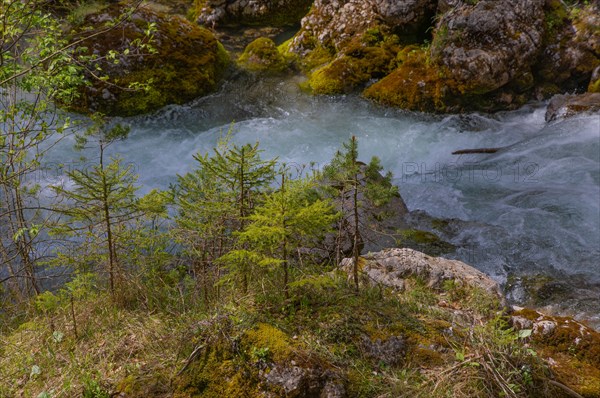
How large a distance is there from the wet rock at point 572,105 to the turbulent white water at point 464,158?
0.78 feet

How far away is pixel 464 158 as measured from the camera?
9492mm

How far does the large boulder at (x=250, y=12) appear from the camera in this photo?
612 inches

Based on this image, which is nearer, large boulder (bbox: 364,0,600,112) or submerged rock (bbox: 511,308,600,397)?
submerged rock (bbox: 511,308,600,397)

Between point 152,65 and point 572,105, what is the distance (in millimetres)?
9385

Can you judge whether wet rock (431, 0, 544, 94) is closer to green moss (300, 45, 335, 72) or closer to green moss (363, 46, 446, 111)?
green moss (363, 46, 446, 111)

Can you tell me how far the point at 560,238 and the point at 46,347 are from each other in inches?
273

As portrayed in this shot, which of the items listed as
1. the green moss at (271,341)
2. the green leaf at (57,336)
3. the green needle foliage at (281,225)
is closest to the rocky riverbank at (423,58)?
the green leaf at (57,336)

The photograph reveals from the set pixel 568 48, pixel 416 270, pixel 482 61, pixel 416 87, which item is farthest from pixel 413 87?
pixel 416 270

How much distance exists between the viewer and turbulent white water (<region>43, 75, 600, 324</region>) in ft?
22.8

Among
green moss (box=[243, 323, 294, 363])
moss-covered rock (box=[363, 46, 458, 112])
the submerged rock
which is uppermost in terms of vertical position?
moss-covered rock (box=[363, 46, 458, 112])

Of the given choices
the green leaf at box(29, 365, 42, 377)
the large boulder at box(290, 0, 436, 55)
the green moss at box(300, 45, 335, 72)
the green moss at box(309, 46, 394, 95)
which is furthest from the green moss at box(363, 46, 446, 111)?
the green leaf at box(29, 365, 42, 377)

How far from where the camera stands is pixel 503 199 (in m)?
8.27

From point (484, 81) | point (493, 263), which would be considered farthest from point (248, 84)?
point (493, 263)

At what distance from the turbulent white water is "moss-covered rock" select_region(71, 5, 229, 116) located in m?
0.42
